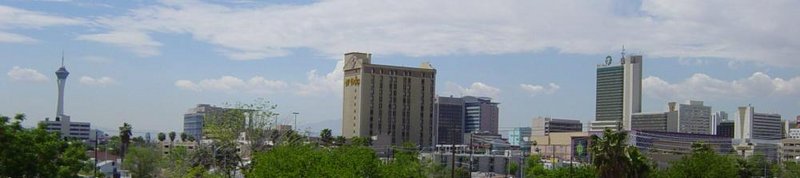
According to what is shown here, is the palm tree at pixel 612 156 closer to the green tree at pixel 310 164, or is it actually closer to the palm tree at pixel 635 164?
the palm tree at pixel 635 164

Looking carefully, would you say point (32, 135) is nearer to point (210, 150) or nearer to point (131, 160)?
point (210, 150)

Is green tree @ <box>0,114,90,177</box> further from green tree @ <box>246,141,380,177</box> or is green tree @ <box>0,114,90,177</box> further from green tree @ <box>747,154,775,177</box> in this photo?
green tree @ <box>747,154,775,177</box>

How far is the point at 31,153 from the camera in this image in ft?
124

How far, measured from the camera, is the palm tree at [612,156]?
54.7 meters

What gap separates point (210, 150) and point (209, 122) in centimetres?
180

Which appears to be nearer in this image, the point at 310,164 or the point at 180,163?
the point at 310,164

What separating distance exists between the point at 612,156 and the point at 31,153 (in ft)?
96.6

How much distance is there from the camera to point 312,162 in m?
44.5

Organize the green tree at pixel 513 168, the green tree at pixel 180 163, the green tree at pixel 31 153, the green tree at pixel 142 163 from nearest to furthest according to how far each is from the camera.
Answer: the green tree at pixel 31 153
the green tree at pixel 180 163
the green tree at pixel 142 163
the green tree at pixel 513 168

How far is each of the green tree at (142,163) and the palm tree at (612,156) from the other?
1915 inches

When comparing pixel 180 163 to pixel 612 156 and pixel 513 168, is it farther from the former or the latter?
pixel 513 168

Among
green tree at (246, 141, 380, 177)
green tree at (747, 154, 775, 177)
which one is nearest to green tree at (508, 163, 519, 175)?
green tree at (747, 154, 775, 177)

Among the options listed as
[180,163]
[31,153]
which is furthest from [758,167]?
[31,153]

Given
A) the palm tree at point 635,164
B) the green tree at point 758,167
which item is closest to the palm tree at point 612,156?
the palm tree at point 635,164
